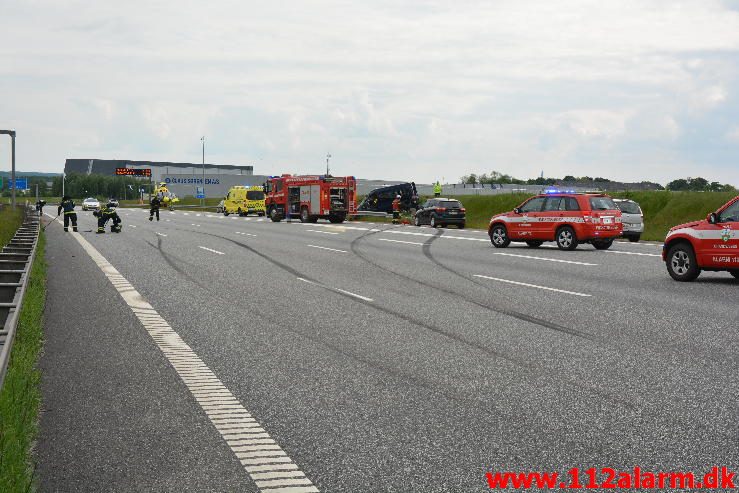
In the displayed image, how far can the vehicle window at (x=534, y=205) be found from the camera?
2538cm

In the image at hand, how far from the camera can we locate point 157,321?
10.5 m

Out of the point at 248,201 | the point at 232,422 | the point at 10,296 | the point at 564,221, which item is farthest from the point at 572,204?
the point at 248,201

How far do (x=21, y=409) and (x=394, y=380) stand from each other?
2.79 metres

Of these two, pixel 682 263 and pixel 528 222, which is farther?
pixel 528 222

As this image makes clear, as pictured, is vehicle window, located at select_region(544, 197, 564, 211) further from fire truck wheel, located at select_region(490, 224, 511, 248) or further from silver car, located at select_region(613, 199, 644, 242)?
silver car, located at select_region(613, 199, 644, 242)

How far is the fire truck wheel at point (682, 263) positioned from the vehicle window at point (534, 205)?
9.30 metres

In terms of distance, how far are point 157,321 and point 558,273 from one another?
915 cm

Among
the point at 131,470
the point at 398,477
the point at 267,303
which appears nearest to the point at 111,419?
the point at 131,470

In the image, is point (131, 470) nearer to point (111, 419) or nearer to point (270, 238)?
point (111, 419)

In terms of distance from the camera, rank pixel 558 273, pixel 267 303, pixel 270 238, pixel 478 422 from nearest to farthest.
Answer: pixel 478 422 → pixel 267 303 → pixel 558 273 → pixel 270 238

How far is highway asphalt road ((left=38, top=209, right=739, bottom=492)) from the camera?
4996 millimetres

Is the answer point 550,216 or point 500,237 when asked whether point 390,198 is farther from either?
point 550,216

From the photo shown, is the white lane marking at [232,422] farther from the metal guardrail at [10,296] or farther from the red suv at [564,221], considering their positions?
the red suv at [564,221]

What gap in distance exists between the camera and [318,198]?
4809 cm
